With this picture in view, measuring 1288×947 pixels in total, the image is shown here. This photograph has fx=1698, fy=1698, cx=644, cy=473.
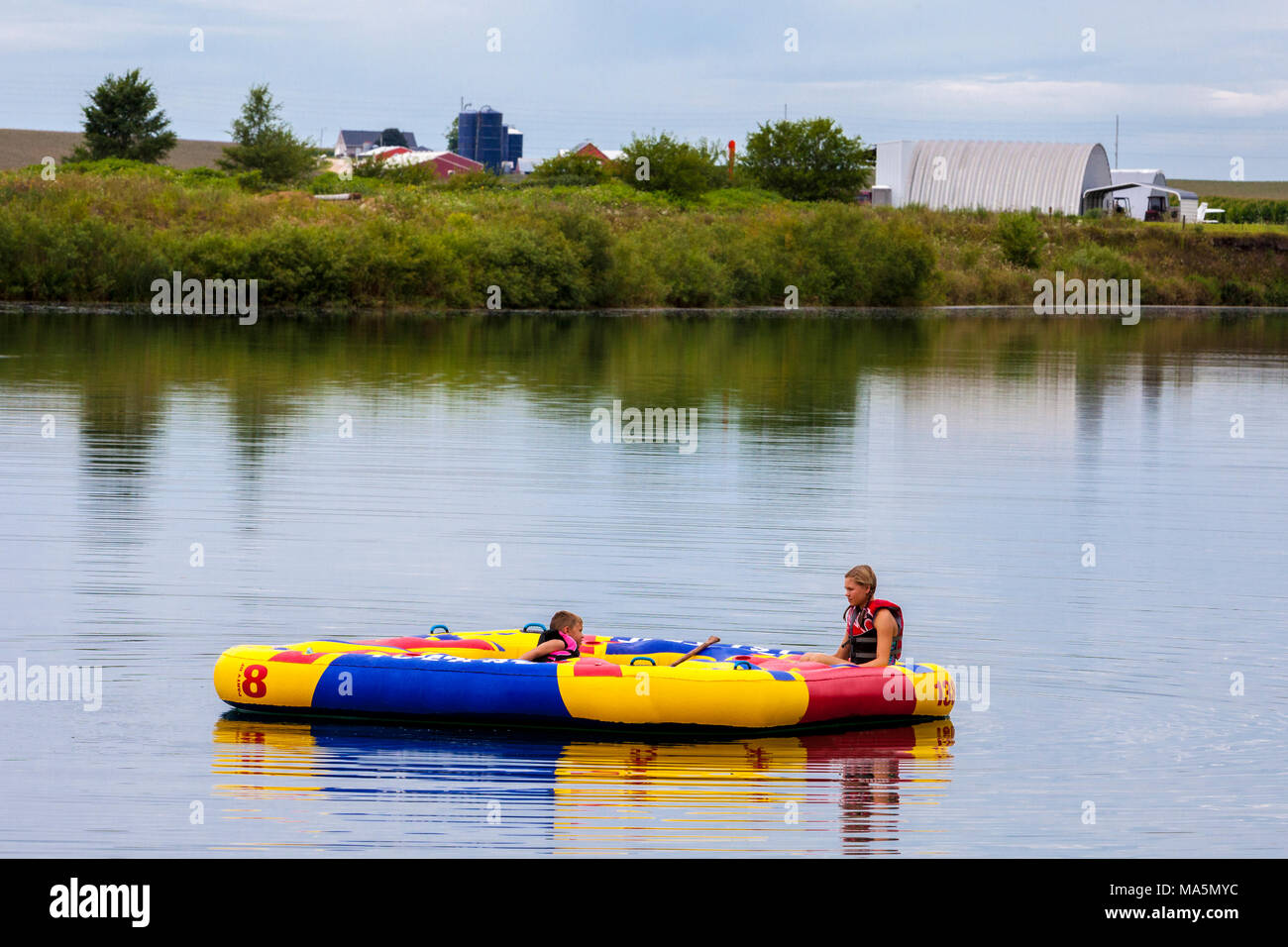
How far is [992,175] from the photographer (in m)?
115

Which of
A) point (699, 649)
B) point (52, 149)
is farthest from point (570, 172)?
point (699, 649)

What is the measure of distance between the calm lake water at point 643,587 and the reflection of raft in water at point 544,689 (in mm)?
202

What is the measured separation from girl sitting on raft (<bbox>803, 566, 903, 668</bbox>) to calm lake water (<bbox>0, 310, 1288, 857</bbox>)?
676mm

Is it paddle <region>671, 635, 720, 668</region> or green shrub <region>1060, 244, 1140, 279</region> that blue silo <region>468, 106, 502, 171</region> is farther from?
paddle <region>671, 635, 720, 668</region>

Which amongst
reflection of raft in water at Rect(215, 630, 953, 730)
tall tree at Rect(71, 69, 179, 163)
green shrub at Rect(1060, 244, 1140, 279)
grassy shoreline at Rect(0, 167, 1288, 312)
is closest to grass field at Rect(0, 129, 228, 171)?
tall tree at Rect(71, 69, 179, 163)

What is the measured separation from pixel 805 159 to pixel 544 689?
3904 inches

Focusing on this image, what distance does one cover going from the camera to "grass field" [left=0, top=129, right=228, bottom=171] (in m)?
109

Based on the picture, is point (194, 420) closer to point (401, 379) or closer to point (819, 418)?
point (401, 379)

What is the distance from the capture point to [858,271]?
3290 inches

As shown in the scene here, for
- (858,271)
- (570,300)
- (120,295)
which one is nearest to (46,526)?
(120,295)

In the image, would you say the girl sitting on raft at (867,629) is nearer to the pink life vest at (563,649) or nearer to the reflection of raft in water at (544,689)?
the reflection of raft in water at (544,689)

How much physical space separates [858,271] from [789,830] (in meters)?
74.7

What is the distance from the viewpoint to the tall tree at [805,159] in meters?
108
